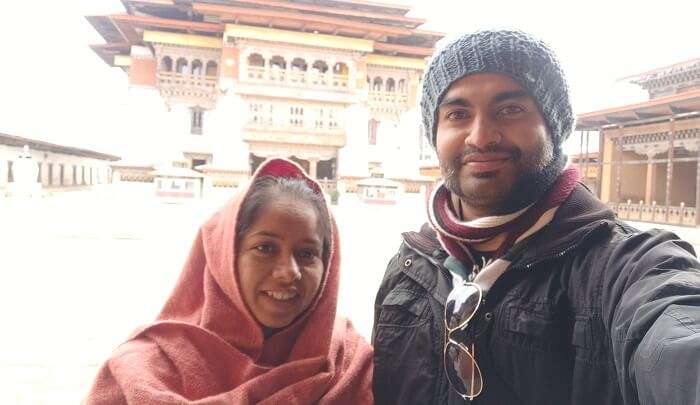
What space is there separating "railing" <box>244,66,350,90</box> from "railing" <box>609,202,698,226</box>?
46.1 feet

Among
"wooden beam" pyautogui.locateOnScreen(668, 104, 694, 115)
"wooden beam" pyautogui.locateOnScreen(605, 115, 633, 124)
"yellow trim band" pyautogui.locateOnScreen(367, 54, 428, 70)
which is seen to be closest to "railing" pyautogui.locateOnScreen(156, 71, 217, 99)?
"yellow trim band" pyautogui.locateOnScreen(367, 54, 428, 70)

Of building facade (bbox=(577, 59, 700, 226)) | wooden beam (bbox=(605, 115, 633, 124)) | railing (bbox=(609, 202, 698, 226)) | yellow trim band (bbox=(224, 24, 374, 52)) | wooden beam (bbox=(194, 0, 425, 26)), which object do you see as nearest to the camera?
railing (bbox=(609, 202, 698, 226))

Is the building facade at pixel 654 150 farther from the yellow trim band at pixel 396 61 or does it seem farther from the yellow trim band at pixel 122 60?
the yellow trim band at pixel 122 60

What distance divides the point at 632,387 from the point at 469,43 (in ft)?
3.16

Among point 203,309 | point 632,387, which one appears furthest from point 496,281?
point 203,309

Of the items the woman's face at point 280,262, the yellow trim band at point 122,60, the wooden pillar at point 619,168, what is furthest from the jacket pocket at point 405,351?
the yellow trim band at point 122,60

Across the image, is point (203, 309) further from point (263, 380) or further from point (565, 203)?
point (565, 203)

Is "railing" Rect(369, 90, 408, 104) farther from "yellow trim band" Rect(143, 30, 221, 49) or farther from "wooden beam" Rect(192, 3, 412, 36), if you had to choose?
"yellow trim band" Rect(143, 30, 221, 49)

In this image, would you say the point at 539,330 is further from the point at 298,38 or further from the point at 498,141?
the point at 298,38

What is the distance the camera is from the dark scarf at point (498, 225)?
4.61ft

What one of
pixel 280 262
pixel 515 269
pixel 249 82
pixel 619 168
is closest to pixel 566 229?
pixel 515 269

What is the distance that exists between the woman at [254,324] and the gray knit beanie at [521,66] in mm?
729

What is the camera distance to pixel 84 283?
22.0ft

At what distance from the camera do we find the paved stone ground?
3.92m
